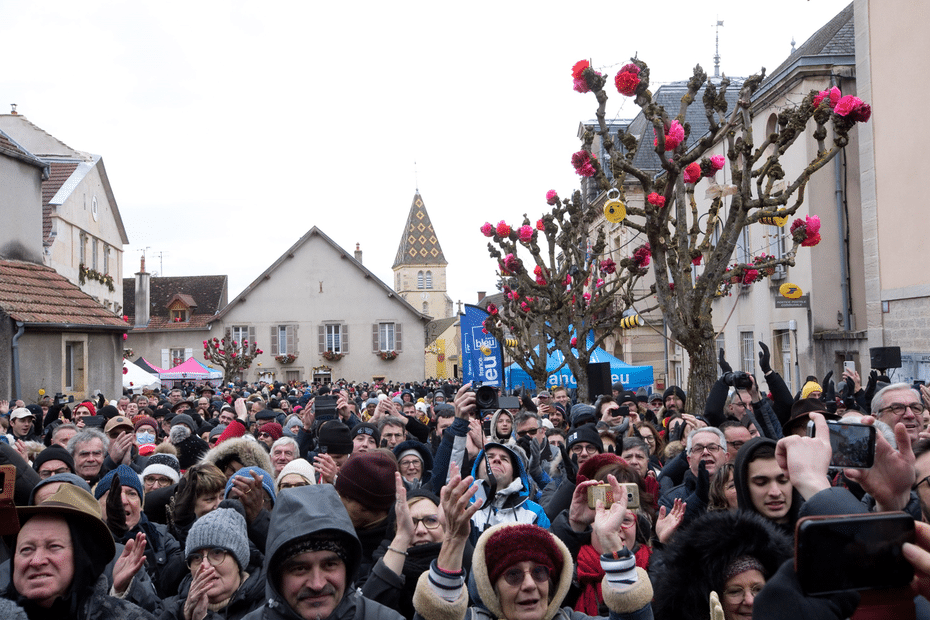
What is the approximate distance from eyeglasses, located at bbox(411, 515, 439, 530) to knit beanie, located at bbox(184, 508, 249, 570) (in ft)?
2.73

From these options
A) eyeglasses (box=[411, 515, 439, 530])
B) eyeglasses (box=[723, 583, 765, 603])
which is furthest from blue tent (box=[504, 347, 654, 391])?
eyeglasses (box=[723, 583, 765, 603])

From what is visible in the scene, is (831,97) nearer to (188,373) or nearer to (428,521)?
(428,521)

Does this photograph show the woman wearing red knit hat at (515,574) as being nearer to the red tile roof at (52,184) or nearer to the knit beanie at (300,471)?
the knit beanie at (300,471)

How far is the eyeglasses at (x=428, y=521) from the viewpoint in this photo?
3.92 m

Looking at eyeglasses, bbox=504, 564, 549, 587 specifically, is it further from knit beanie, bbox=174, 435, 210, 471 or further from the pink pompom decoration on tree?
the pink pompom decoration on tree

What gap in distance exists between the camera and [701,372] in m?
10.9

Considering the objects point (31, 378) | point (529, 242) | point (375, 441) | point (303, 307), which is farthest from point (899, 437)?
point (303, 307)

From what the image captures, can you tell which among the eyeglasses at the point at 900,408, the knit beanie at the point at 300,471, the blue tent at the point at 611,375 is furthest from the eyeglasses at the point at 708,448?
the blue tent at the point at 611,375

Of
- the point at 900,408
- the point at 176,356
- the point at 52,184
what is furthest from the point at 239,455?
the point at 176,356

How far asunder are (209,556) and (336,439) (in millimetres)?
2980

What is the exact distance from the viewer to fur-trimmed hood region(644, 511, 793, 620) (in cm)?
298

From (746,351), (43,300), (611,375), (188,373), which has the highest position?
(43,300)

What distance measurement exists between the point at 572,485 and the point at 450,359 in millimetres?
78329

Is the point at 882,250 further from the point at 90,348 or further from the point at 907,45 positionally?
the point at 90,348
